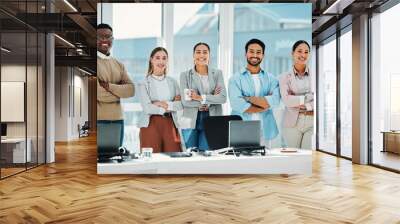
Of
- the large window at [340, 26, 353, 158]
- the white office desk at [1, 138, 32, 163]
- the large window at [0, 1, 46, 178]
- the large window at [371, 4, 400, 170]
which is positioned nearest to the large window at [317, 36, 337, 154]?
the large window at [340, 26, 353, 158]

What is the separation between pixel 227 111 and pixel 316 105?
5.73 metres

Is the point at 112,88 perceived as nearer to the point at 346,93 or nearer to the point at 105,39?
the point at 105,39

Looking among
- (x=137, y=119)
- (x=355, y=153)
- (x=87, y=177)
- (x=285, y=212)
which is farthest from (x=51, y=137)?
(x=355, y=153)

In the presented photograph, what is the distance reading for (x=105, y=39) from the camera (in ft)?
21.7

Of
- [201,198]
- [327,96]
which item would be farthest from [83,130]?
[201,198]

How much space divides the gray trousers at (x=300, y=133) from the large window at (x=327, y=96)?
12.6 feet

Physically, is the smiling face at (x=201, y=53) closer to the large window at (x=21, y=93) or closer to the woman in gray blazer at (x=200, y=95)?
the woman in gray blazer at (x=200, y=95)

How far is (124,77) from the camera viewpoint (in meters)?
→ 6.64

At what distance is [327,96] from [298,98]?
14.7ft

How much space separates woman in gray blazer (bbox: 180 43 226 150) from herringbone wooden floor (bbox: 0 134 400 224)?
74cm

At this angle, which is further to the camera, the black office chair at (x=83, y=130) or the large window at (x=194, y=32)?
the black office chair at (x=83, y=130)

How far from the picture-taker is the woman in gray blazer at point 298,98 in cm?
671

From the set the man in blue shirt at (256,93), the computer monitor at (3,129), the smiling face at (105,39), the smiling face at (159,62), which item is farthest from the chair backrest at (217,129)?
the computer monitor at (3,129)

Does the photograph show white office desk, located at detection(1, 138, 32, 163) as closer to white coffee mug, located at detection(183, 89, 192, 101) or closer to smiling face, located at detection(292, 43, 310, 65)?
white coffee mug, located at detection(183, 89, 192, 101)
